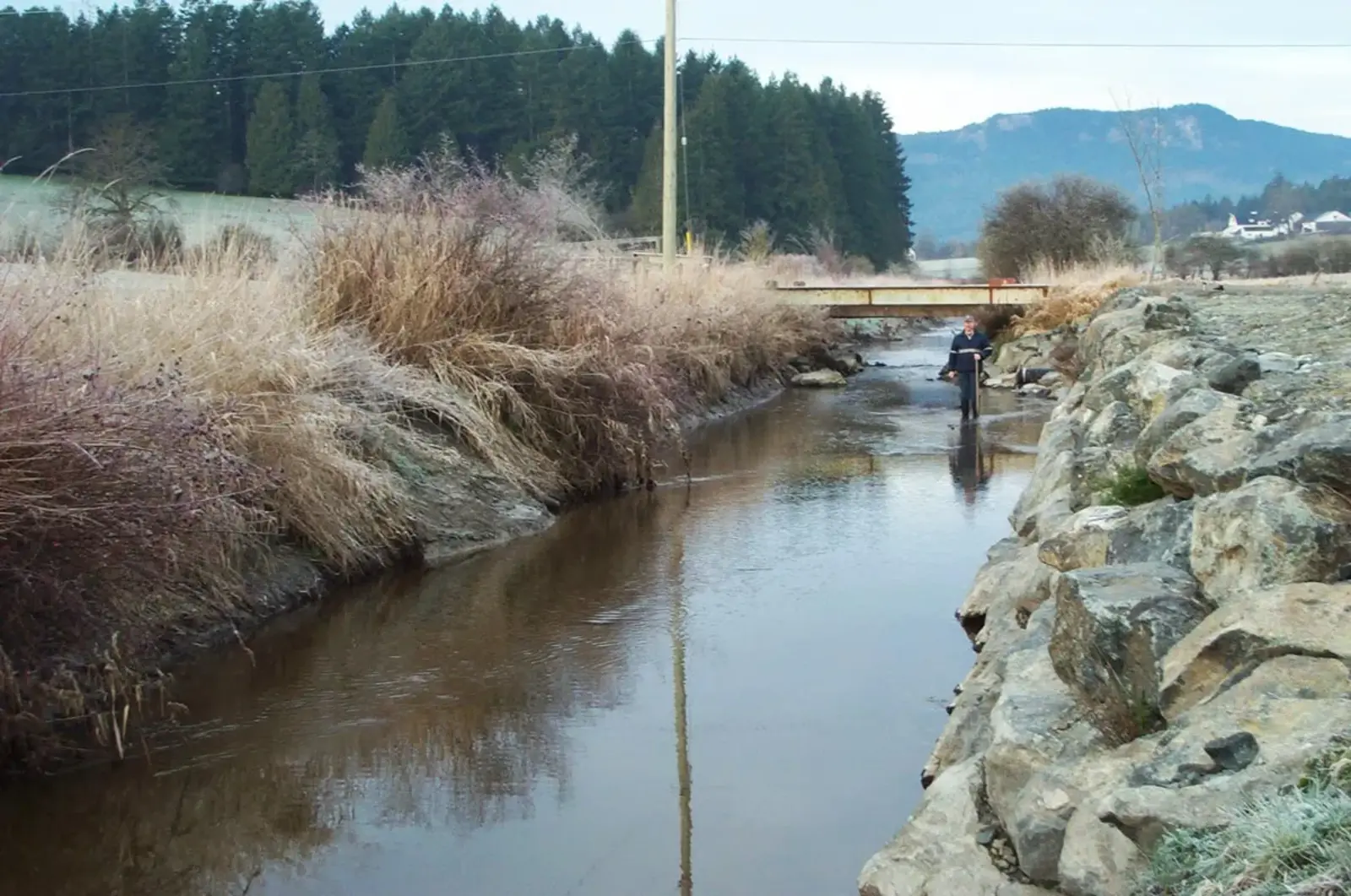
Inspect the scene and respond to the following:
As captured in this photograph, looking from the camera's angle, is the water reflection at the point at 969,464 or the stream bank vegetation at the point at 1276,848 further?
the water reflection at the point at 969,464

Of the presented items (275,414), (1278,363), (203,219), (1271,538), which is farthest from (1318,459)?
(203,219)

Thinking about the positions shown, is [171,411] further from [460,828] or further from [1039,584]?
[1039,584]

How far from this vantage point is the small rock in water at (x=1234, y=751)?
9.68 ft

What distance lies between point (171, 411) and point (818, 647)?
3354 mm

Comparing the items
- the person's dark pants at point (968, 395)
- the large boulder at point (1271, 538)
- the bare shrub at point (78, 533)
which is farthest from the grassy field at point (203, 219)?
the person's dark pants at point (968, 395)

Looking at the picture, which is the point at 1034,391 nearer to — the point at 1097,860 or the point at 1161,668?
the point at 1161,668

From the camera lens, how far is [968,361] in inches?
696

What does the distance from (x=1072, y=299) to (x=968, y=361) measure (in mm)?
8907

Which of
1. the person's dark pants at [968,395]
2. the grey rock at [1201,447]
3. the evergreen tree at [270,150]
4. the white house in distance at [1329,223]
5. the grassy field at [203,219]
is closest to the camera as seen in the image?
the grey rock at [1201,447]

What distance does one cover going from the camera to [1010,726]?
3.94 metres

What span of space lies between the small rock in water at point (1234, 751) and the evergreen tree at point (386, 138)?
151 feet

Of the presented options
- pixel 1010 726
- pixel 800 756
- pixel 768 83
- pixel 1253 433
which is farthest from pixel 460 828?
pixel 768 83

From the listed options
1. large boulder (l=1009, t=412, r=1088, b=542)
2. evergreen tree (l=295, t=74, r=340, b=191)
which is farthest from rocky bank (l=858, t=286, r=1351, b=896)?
evergreen tree (l=295, t=74, r=340, b=191)

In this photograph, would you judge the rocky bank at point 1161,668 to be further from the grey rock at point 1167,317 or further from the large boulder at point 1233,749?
the grey rock at point 1167,317
